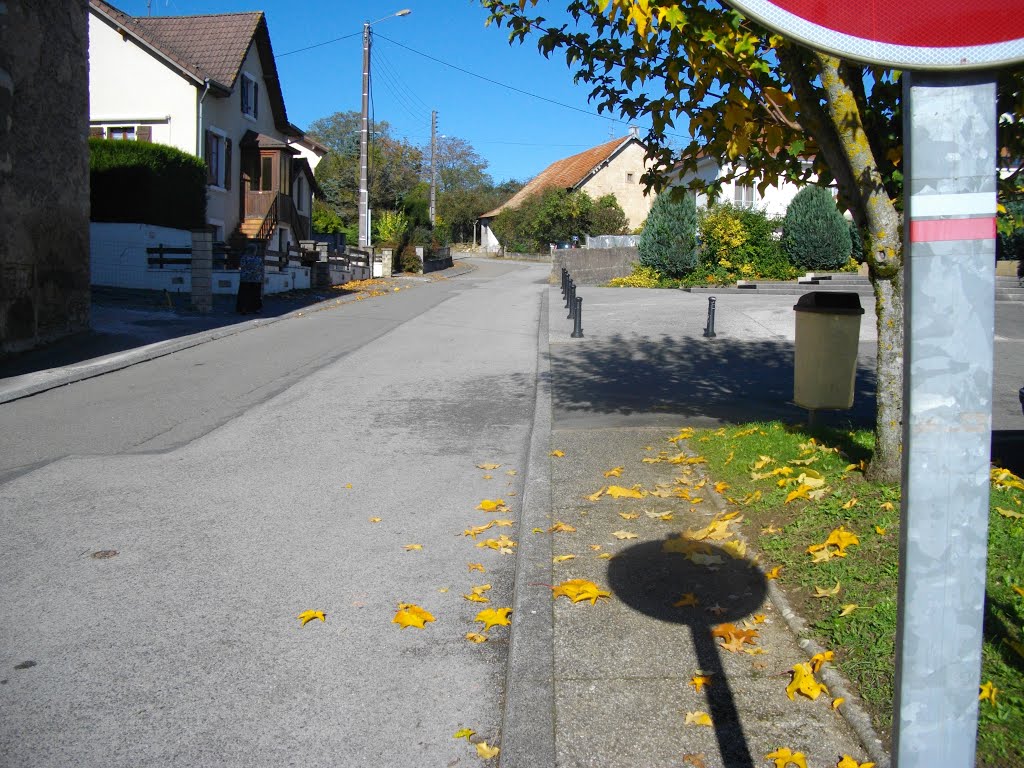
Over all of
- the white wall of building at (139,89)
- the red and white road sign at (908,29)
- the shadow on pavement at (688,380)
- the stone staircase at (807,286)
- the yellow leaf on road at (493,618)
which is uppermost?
the white wall of building at (139,89)

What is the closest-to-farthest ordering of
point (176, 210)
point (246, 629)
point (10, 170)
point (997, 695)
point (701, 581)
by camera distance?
point (997, 695) < point (246, 629) < point (701, 581) < point (10, 170) < point (176, 210)

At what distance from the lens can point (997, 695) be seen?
3.29 metres

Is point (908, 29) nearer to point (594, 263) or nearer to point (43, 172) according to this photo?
point (43, 172)

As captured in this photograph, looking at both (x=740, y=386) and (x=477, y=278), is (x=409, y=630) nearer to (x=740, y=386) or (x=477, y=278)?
(x=740, y=386)

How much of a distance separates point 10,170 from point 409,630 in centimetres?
1210

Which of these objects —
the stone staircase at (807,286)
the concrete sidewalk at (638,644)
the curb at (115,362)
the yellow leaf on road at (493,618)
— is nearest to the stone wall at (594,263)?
the stone staircase at (807,286)

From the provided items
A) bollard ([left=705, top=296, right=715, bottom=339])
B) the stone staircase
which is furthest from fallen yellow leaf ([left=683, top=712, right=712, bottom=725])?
the stone staircase

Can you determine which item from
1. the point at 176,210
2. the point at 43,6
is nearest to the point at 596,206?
the point at 176,210

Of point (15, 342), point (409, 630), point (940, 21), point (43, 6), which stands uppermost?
point (43, 6)

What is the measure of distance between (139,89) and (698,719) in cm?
3467

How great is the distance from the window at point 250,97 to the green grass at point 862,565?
35.1 metres

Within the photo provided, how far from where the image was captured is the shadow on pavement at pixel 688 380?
33.7 ft

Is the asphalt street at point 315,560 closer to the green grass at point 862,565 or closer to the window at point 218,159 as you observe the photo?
the green grass at point 862,565

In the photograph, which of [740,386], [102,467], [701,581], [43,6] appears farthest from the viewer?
[43,6]
